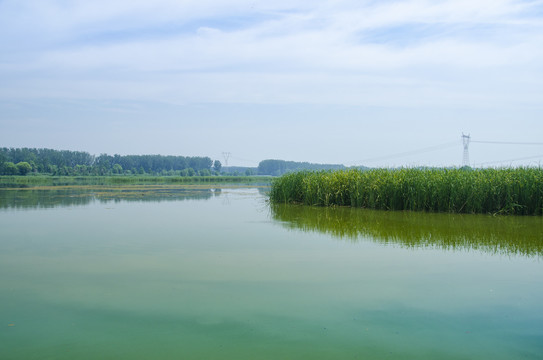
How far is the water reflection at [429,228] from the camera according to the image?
6840mm

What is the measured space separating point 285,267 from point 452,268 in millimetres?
1896

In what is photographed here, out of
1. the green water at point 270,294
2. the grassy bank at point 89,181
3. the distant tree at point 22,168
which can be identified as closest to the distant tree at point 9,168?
the distant tree at point 22,168

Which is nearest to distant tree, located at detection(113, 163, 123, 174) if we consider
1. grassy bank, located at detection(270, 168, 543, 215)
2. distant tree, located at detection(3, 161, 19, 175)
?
distant tree, located at detection(3, 161, 19, 175)

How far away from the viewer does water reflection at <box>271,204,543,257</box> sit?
6840mm

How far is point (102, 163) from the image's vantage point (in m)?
72.0

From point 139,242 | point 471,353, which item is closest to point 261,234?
point 139,242

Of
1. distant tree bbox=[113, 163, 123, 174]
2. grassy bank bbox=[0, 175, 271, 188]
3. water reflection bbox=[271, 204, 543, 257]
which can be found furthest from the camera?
distant tree bbox=[113, 163, 123, 174]

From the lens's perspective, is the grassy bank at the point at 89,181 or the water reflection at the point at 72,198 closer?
the water reflection at the point at 72,198

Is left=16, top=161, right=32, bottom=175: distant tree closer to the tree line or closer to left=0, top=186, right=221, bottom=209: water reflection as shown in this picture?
the tree line

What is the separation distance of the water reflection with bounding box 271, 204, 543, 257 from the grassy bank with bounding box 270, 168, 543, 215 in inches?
23.4

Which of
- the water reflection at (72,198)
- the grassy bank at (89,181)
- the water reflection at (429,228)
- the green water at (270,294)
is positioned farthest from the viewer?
the grassy bank at (89,181)

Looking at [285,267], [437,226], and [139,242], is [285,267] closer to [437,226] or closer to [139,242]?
[139,242]

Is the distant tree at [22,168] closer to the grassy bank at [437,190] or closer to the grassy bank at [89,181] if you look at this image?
the grassy bank at [89,181]

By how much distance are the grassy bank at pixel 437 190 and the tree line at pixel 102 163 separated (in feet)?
162
